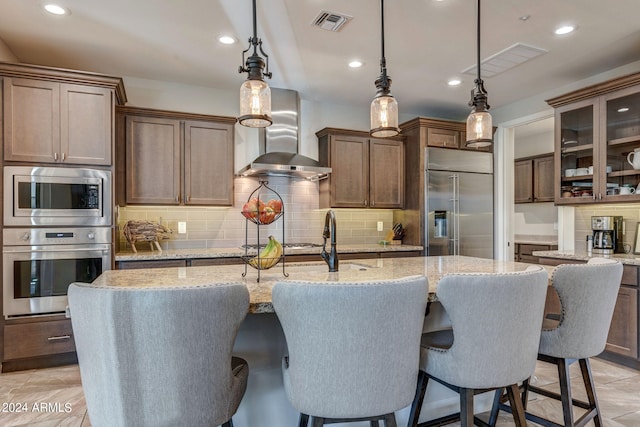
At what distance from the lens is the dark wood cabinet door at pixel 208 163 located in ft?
12.3

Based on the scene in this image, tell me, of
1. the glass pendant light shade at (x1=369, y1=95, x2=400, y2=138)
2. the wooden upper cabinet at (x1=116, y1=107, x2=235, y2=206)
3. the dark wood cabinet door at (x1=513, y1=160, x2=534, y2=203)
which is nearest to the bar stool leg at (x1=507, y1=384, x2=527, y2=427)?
the glass pendant light shade at (x1=369, y1=95, x2=400, y2=138)

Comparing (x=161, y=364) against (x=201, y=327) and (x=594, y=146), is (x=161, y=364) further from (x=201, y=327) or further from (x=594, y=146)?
(x=594, y=146)

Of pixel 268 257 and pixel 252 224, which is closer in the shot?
pixel 268 257

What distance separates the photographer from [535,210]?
6.39 meters

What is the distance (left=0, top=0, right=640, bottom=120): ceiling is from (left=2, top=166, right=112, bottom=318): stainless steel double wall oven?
108 centimetres

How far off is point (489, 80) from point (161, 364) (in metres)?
3.93

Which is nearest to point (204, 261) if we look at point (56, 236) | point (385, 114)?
point (56, 236)

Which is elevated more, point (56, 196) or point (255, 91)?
point (255, 91)

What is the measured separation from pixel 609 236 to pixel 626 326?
86 centimetres

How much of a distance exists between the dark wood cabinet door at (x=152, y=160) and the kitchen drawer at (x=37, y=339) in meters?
1.19

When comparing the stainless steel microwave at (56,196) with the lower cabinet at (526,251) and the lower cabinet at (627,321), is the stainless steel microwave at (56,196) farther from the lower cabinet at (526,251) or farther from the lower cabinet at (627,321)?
the lower cabinet at (526,251)

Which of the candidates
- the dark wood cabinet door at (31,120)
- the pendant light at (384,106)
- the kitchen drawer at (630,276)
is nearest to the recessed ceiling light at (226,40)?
the dark wood cabinet door at (31,120)

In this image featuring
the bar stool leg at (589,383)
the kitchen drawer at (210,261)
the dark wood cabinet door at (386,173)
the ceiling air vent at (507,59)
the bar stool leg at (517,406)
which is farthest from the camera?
the dark wood cabinet door at (386,173)

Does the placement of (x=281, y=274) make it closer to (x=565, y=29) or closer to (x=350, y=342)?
(x=350, y=342)
